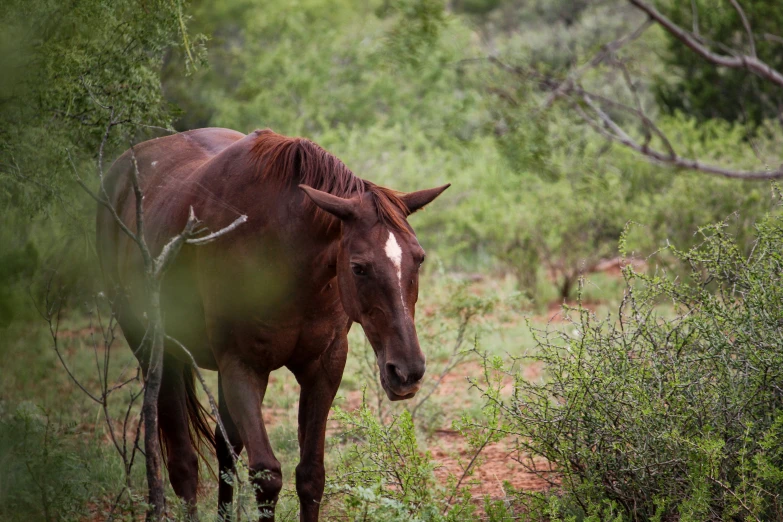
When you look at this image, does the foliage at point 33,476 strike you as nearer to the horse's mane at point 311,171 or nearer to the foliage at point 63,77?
the foliage at point 63,77

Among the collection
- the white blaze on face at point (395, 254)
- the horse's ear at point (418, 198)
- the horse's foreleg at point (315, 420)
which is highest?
the horse's ear at point (418, 198)

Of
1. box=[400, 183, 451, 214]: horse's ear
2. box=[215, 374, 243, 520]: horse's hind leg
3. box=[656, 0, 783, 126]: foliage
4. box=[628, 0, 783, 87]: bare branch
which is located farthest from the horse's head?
box=[656, 0, 783, 126]: foliage

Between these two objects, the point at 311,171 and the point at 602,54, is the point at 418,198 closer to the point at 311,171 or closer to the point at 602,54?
the point at 311,171

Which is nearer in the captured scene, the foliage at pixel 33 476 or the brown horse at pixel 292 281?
the brown horse at pixel 292 281

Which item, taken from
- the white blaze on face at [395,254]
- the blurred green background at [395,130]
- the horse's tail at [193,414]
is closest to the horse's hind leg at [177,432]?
the horse's tail at [193,414]

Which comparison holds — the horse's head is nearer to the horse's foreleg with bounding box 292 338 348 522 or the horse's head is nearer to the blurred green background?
the horse's foreleg with bounding box 292 338 348 522

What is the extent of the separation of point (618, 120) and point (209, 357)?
1707 centimetres

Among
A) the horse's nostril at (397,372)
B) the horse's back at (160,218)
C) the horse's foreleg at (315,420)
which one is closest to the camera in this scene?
the horse's nostril at (397,372)

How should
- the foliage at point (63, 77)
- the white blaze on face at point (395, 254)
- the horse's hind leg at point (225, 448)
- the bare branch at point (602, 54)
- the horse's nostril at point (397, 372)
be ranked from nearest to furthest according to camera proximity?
the horse's nostril at point (397, 372) → the white blaze on face at point (395, 254) → the foliage at point (63, 77) → the horse's hind leg at point (225, 448) → the bare branch at point (602, 54)

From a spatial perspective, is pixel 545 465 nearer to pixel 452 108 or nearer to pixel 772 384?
pixel 772 384

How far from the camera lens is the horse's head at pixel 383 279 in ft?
10.6

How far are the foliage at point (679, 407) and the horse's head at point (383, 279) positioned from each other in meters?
0.62

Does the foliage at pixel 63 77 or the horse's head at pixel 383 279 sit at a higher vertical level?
the foliage at pixel 63 77

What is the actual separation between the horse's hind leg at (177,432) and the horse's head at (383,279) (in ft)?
5.34
